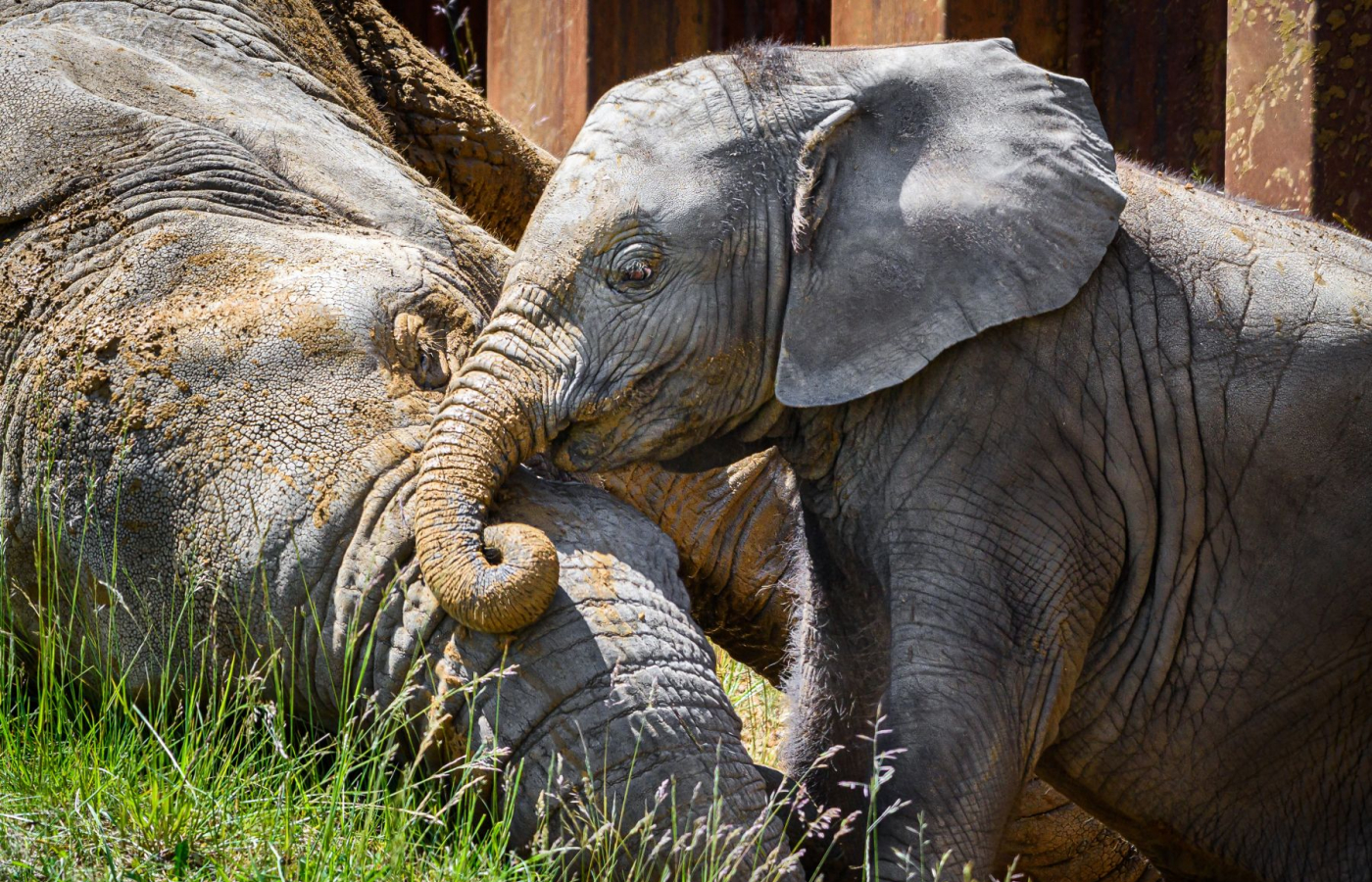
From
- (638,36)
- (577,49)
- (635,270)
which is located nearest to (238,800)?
(635,270)

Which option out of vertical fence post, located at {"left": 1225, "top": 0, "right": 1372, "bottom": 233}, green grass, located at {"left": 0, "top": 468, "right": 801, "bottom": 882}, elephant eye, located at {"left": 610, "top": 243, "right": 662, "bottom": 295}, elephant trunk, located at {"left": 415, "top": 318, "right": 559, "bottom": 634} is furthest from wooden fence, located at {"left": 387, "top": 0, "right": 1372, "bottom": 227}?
green grass, located at {"left": 0, "top": 468, "right": 801, "bottom": 882}

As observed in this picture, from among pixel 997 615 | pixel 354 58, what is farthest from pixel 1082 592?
pixel 354 58

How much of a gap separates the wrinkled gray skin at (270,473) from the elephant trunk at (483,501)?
12cm

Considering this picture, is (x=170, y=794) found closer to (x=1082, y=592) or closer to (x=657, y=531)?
(x=657, y=531)

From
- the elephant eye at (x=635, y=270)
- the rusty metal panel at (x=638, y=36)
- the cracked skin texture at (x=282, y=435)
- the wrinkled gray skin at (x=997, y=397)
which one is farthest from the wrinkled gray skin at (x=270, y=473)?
the rusty metal panel at (x=638, y=36)

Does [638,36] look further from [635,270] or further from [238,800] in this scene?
[238,800]

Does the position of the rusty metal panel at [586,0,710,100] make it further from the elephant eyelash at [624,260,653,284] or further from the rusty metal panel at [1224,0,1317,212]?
the elephant eyelash at [624,260,653,284]

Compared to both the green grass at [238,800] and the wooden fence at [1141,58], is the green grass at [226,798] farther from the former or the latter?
the wooden fence at [1141,58]

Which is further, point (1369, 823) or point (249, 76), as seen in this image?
point (249, 76)

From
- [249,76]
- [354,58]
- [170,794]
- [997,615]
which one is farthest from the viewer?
[354,58]

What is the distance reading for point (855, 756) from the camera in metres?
4.27

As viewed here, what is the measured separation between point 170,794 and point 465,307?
134 centimetres

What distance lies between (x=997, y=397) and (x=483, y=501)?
43.4 inches

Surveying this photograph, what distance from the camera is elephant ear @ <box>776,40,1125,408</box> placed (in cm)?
382
